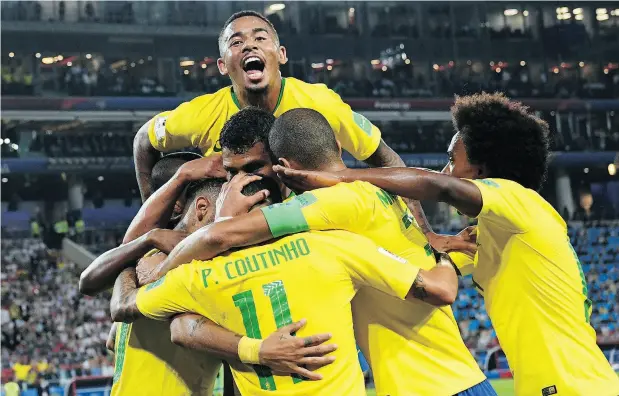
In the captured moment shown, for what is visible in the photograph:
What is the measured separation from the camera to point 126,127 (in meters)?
33.7

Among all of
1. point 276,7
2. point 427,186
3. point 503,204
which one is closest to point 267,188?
point 427,186

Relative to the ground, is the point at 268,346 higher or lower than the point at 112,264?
lower

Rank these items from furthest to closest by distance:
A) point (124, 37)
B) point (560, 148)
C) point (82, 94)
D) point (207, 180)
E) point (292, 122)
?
1. point (560, 148)
2. point (124, 37)
3. point (82, 94)
4. point (207, 180)
5. point (292, 122)

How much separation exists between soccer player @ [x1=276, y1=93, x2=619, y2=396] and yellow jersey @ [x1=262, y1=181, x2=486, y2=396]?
0.13m

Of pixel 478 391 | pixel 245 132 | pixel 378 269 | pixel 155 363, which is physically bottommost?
pixel 478 391

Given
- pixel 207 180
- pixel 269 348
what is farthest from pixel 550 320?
pixel 207 180

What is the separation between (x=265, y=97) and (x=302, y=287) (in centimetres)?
178

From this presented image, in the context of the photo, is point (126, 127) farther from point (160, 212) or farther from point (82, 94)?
point (160, 212)

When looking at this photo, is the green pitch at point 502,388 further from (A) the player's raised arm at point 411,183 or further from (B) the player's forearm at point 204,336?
(B) the player's forearm at point 204,336

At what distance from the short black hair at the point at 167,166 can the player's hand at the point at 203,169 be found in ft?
1.66

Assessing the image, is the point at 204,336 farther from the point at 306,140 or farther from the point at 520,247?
the point at 520,247

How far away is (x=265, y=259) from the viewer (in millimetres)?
3613

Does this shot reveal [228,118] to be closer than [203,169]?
No

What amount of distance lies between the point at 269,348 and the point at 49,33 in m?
32.3
